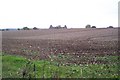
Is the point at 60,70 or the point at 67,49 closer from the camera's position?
the point at 60,70

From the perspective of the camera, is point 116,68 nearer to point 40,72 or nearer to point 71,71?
point 71,71

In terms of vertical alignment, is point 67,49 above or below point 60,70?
above

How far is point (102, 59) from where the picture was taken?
2212cm

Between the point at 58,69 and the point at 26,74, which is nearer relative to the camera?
the point at 26,74

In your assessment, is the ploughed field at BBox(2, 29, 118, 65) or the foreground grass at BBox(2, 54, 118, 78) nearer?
the foreground grass at BBox(2, 54, 118, 78)

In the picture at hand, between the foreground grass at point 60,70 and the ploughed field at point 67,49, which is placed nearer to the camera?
the foreground grass at point 60,70

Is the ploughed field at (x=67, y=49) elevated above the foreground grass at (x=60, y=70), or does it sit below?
above

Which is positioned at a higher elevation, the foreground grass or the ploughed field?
the ploughed field

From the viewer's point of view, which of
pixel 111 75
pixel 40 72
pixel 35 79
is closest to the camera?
pixel 35 79

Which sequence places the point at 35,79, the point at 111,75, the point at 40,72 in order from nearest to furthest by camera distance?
1. the point at 35,79
2. the point at 111,75
3. the point at 40,72

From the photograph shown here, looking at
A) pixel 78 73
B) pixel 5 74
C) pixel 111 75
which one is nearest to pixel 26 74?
pixel 5 74

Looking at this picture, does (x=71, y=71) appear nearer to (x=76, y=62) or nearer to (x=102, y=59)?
(x=76, y=62)

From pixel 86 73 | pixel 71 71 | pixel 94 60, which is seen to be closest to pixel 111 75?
pixel 86 73

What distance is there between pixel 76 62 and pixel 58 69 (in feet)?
10.9
